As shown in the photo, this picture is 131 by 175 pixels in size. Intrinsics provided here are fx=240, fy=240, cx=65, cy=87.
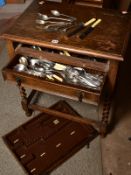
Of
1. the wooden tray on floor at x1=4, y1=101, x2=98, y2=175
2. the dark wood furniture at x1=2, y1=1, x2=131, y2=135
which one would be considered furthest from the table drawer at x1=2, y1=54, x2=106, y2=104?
the wooden tray on floor at x1=4, y1=101, x2=98, y2=175

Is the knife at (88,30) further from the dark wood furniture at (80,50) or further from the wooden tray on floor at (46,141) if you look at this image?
the wooden tray on floor at (46,141)

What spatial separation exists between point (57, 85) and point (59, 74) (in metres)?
0.13

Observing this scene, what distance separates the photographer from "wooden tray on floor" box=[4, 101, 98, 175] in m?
1.23

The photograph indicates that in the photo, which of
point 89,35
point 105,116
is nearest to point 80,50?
point 89,35

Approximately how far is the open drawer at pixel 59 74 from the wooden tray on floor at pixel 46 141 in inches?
13.2

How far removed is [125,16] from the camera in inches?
49.1

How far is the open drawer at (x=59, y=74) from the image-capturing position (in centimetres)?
103

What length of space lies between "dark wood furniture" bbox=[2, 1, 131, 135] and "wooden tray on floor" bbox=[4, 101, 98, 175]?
11 centimetres

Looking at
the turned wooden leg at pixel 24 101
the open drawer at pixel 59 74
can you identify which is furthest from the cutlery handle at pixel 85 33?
the turned wooden leg at pixel 24 101

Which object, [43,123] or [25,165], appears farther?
[43,123]

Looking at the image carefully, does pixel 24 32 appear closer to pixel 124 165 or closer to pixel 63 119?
pixel 63 119

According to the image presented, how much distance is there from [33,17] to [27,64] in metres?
0.26

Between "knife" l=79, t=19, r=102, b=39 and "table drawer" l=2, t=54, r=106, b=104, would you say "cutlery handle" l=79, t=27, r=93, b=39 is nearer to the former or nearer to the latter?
"knife" l=79, t=19, r=102, b=39

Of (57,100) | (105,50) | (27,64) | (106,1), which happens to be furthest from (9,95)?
(106,1)
